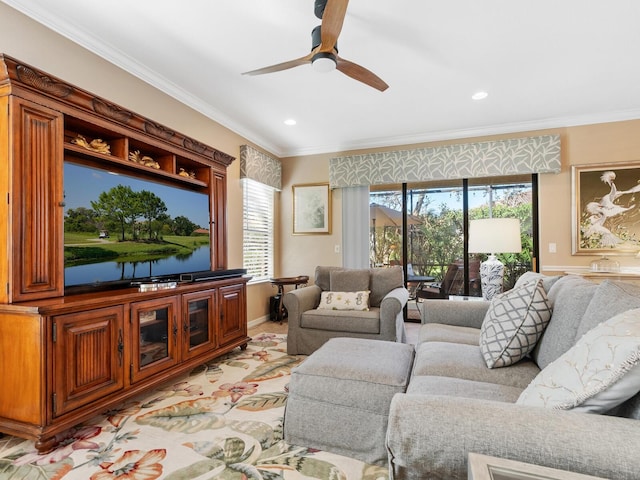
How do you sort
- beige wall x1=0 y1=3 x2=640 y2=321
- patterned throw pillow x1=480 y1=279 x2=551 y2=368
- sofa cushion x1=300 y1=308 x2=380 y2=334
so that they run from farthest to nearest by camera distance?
sofa cushion x1=300 y1=308 x2=380 y2=334, beige wall x1=0 y1=3 x2=640 y2=321, patterned throw pillow x1=480 y1=279 x2=551 y2=368

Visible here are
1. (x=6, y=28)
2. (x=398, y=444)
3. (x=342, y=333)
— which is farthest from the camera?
(x=342, y=333)

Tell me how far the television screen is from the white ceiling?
1.07 meters

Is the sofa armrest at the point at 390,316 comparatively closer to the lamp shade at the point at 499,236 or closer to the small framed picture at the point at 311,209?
the lamp shade at the point at 499,236

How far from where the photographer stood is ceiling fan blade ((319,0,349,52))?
1747 mm

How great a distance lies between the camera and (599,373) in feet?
2.89

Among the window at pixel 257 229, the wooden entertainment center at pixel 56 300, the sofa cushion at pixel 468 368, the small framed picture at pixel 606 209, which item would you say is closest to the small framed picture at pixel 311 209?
the window at pixel 257 229

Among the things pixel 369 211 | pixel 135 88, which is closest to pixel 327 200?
pixel 369 211

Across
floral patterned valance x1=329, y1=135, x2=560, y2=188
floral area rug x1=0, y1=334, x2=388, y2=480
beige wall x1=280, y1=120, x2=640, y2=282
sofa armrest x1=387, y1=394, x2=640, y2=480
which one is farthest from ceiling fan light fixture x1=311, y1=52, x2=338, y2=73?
beige wall x1=280, y1=120, x2=640, y2=282

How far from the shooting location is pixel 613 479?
721mm

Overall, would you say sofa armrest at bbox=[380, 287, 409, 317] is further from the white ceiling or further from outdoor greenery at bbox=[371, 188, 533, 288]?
the white ceiling

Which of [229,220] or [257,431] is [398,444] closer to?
[257,431]

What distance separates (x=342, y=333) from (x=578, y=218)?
325 cm

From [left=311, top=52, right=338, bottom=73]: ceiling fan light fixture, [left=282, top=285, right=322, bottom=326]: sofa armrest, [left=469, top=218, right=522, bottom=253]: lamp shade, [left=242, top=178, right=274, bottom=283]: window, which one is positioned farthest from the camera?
[left=242, top=178, right=274, bottom=283]: window

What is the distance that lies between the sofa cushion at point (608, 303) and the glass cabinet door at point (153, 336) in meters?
2.45
